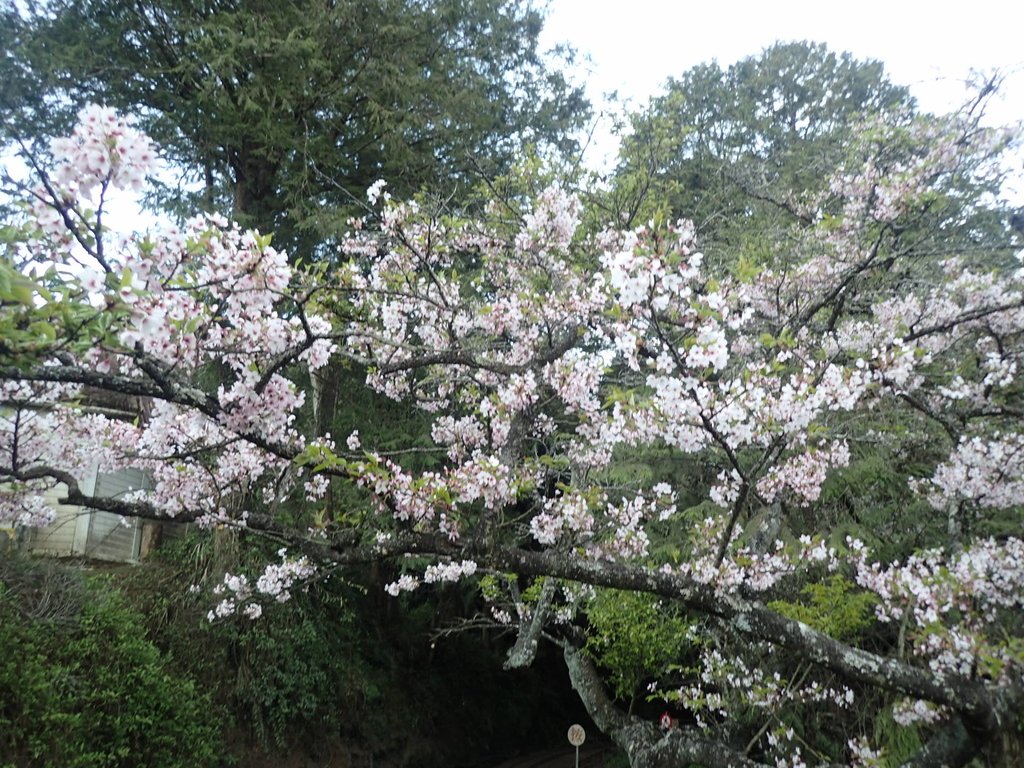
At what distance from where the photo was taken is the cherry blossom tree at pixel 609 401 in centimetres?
277

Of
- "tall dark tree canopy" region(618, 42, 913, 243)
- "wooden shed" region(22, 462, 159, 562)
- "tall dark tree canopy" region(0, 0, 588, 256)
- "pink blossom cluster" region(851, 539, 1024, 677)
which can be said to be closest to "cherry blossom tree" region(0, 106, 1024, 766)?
"pink blossom cluster" region(851, 539, 1024, 677)

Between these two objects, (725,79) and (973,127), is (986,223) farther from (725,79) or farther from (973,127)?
(725,79)

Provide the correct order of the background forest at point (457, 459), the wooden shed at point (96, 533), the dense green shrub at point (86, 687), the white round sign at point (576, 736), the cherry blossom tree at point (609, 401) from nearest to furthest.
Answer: the cherry blossom tree at point (609, 401) → the background forest at point (457, 459) → the dense green shrub at point (86, 687) → the white round sign at point (576, 736) → the wooden shed at point (96, 533)

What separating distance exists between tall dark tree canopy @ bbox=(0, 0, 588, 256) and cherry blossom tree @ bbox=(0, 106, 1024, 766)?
6.67ft

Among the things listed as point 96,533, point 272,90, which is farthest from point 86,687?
point 272,90

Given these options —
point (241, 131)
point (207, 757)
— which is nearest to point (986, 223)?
point (241, 131)

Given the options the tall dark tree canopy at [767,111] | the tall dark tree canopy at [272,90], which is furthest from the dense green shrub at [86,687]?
the tall dark tree canopy at [767,111]

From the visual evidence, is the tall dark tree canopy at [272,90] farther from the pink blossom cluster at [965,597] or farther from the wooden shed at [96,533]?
the pink blossom cluster at [965,597]

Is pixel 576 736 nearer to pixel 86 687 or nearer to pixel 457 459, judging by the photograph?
pixel 457 459

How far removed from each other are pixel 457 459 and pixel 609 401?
8.29 feet

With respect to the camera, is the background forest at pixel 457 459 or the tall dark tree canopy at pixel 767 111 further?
the tall dark tree canopy at pixel 767 111

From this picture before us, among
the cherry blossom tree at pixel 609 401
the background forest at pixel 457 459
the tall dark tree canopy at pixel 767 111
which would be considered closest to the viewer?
the cherry blossom tree at pixel 609 401

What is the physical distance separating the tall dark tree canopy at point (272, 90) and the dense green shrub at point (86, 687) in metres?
4.34

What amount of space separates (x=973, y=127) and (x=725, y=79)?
1112cm
